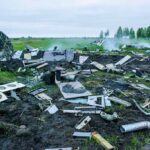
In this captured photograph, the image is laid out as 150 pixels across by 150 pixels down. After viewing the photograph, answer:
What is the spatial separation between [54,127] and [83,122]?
0.90 m

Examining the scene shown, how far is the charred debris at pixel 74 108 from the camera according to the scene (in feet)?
30.6

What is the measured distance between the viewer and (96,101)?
42.3 ft

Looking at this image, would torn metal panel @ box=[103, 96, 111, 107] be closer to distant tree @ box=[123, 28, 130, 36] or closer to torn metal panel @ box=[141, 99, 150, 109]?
torn metal panel @ box=[141, 99, 150, 109]

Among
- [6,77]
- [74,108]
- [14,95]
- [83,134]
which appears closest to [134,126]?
[83,134]

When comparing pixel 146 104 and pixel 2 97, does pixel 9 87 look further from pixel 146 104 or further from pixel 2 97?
pixel 146 104

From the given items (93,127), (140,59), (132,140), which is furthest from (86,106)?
(140,59)

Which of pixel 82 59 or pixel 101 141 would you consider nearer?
pixel 101 141

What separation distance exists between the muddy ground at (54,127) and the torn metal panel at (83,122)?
12cm

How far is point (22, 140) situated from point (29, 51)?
1744 centimetres

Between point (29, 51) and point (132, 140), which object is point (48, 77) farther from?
point (29, 51)

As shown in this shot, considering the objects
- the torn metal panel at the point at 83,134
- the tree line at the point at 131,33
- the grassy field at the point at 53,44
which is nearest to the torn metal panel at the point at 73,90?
the torn metal panel at the point at 83,134

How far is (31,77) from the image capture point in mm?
18453

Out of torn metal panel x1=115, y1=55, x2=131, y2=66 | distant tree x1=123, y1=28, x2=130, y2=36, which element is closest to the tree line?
distant tree x1=123, y1=28, x2=130, y2=36

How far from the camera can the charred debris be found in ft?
30.6
